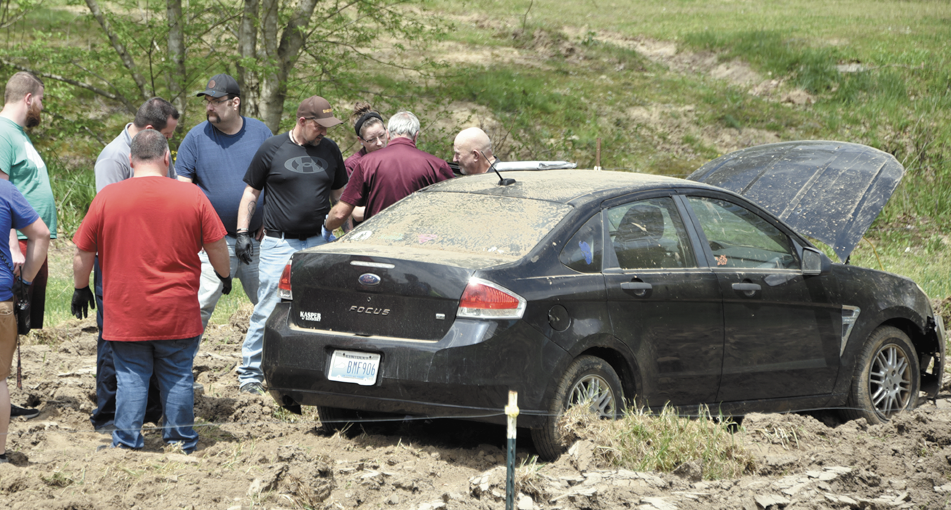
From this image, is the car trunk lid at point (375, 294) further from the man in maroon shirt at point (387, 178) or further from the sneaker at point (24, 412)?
the sneaker at point (24, 412)

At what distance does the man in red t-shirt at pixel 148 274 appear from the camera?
4.70 metres

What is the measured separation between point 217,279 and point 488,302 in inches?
107

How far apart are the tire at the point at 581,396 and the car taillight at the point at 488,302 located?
462mm

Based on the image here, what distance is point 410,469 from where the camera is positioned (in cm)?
450

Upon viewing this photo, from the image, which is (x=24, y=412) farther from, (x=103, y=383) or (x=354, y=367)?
(x=354, y=367)


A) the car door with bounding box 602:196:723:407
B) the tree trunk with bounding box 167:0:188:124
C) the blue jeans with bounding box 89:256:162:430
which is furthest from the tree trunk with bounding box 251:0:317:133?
the car door with bounding box 602:196:723:407

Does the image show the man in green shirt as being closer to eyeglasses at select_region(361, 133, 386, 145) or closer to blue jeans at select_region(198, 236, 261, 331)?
blue jeans at select_region(198, 236, 261, 331)

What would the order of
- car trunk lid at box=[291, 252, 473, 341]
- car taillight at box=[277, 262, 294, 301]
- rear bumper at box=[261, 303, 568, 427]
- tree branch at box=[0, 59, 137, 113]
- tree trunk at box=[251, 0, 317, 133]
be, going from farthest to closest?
tree trunk at box=[251, 0, 317, 133] < tree branch at box=[0, 59, 137, 113] < car taillight at box=[277, 262, 294, 301] < car trunk lid at box=[291, 252, 473, 341] < rear bumper at box=[261, 303, 568, 427]

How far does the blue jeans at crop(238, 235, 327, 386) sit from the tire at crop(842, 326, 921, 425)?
3950 mm

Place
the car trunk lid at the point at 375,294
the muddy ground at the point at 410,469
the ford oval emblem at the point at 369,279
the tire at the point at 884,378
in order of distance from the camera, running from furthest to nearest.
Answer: the tire at the point at 884,378
the ford oval emblem at the point at 369,279
the car trunk lid at the point at 375,294
the muddy ground at the point at 410,469

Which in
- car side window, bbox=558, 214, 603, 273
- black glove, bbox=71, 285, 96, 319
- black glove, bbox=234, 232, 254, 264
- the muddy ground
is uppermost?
car side window, bbox=558, 214, 603, 273

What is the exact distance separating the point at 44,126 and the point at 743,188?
1211 centimetres

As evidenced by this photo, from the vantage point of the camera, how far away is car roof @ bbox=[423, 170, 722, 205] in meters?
5.14

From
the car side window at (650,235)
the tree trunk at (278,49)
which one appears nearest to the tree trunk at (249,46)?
the tree trunk at (278,49)
